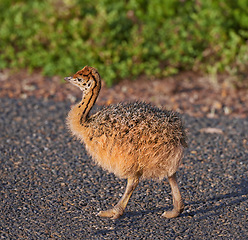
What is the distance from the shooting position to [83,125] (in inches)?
205

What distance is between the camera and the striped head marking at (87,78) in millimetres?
5176

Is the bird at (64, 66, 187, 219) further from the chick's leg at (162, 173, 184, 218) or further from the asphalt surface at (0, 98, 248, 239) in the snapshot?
the asphalt surface at (0, 98, 248, 239)

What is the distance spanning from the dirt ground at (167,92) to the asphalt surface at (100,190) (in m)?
0.76

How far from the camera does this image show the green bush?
10250 millimetres

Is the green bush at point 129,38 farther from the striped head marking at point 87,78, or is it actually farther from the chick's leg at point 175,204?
the chick's leg at point 175,204

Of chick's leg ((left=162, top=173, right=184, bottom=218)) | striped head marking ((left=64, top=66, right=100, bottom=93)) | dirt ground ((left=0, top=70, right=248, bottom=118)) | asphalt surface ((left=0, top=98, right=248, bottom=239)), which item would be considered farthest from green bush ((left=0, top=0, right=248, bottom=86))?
chick's leg ((left=162, top=173, right=184, bottom=218))

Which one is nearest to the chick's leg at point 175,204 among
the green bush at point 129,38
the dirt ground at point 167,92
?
the dirt ground at point 167,92

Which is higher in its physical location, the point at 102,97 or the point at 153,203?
the point at 153,203

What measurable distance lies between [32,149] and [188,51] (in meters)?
4.67

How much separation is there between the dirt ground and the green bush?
0.26 m

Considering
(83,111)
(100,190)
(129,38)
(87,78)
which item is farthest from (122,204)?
(129,38)

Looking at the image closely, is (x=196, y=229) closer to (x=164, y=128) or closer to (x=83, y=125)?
(x=164, y=128)

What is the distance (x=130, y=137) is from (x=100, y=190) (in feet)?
4.33

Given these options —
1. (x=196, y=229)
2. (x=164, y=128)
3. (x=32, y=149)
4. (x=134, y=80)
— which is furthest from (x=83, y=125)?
(x=134, y=80)
